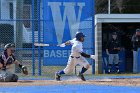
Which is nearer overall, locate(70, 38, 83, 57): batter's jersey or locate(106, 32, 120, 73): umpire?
locate(70, 38, 83, 57): batter's jersey

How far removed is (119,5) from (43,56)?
20.3 metres

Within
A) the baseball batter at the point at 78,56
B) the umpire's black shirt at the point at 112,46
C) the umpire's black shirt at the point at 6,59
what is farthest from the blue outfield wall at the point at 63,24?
the umpire's black shirt at the point at 6,59

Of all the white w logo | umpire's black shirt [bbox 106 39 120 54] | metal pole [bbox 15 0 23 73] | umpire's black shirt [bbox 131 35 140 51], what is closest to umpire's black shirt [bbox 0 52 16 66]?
metal pole [bbox 15 0 23 73]

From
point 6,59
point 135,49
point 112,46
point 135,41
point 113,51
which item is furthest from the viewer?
point 135,49

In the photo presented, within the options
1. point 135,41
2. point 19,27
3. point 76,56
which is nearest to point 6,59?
point 76,56

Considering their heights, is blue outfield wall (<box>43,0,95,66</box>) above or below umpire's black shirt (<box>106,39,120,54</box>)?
above

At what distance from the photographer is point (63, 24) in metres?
21.1

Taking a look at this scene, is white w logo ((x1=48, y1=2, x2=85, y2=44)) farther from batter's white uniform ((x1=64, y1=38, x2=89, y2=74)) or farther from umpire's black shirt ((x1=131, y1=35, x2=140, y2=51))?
batter's white uniform ((x1=64, y1=38, x2=89, y2=74))

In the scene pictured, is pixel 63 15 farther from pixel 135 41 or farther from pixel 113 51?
pixel 135 41

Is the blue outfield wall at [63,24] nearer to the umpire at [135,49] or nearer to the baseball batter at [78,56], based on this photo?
the umpire at [135,49]

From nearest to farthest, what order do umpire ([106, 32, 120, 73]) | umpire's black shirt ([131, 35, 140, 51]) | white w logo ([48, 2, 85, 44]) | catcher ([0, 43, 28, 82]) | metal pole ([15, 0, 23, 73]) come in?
catcher ([0, 43, 28, 82]) < metal pole ([15, 0, 23, 73]) < white w logo ([48, 2, 85, 44]) < umpire ([106, 32, 120, 73]) < umpire's black shirt ([131, 35, 140, 51])

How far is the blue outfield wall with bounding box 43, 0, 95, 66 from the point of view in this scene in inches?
822

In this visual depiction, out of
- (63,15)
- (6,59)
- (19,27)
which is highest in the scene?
(63,15)

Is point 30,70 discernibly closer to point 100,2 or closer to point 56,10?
point 56,10
